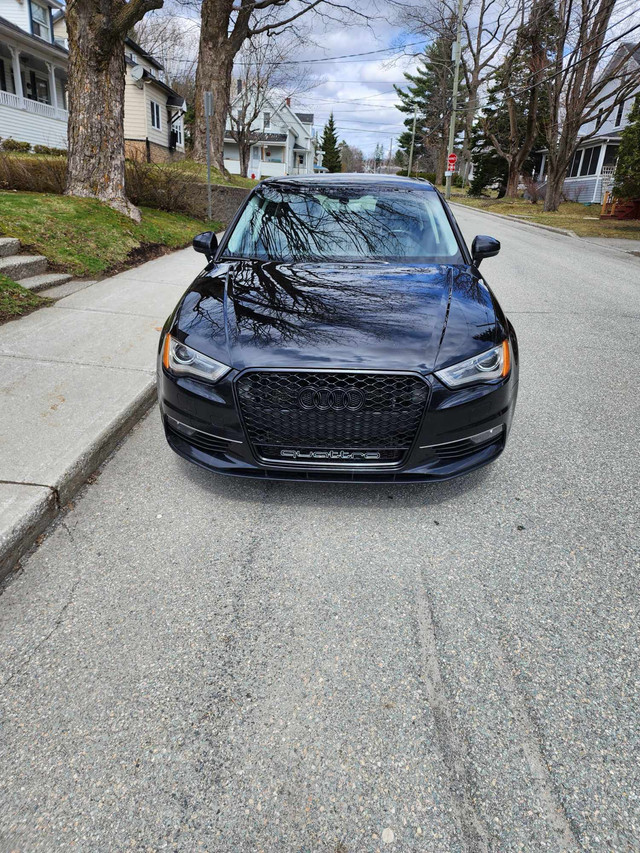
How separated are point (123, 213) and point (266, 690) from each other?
9.97 m

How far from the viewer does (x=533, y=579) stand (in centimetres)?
261

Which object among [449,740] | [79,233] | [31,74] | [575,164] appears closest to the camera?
[449,740]

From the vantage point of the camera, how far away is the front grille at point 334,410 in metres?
2.69

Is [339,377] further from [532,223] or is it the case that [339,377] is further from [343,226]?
[532,223]

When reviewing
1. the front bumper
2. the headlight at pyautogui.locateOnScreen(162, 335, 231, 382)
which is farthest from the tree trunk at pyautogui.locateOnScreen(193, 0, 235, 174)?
the front bumper

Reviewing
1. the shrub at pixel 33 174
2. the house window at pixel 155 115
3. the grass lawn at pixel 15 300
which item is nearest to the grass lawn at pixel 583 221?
the shrub at pixel 33 174

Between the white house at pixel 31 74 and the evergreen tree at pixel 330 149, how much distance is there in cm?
7199

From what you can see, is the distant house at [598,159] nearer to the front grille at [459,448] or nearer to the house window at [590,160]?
the house window at [590,160]

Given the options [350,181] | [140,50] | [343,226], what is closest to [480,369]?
[343,226]

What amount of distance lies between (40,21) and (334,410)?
110 ft

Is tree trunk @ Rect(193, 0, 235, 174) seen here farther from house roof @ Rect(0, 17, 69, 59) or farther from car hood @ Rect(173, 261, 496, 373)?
car hood @ Rect(173, 261, 496, 373)

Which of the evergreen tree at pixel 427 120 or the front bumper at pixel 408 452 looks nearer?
the front bumper at pixel 408 452

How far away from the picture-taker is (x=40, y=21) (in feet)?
88.7

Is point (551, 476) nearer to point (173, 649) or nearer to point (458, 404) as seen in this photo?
point (458, 404)
